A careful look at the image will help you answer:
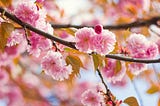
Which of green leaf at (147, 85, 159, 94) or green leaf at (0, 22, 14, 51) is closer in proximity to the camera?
green leaf at (0, 22, 14, 51)

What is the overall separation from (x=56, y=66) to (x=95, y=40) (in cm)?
19

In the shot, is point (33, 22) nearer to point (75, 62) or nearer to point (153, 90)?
point (75, 62)

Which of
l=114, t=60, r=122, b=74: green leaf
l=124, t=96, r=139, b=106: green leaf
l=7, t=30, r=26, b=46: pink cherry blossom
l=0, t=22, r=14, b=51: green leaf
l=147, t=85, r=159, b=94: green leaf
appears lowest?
l=124, t=96, r=139, b=106: green leaf

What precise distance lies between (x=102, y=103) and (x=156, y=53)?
26 cm

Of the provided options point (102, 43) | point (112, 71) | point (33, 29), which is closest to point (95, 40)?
point (102, 43)

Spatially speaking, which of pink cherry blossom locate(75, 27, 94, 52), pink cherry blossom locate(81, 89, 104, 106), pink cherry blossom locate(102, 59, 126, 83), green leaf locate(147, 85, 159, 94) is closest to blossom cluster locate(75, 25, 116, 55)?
pink cherry blossom locate(75, 27, 94, 52)

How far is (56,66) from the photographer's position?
129cm

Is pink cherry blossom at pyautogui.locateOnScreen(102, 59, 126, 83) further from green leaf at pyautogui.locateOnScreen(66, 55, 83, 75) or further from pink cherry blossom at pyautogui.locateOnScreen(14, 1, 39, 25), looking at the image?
pink cherry blossom at pyautogui.locateOnScreen(14, 1, 39, 25)

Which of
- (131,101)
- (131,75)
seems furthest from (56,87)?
(131,101)

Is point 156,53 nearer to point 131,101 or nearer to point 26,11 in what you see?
point 131,101

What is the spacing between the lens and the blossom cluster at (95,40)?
1.14m

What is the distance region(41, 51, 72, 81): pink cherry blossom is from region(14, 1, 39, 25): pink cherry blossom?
0.13 m

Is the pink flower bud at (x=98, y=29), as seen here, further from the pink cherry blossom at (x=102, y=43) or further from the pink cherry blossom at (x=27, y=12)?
the pink cherry blossom at (x=27, y=12)

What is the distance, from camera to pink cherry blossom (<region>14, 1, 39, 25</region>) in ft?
3.89
